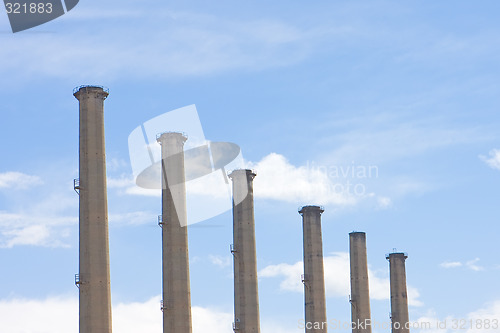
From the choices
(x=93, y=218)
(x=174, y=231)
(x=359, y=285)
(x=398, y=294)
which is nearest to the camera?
(x=93, y=218)

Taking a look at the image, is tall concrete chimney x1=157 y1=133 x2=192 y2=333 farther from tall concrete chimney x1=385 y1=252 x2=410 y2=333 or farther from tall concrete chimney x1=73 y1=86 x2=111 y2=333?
tall concrete chimney x1=385 y1=252 x2=410 y2=333

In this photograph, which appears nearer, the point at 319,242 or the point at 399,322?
the point at 319,242

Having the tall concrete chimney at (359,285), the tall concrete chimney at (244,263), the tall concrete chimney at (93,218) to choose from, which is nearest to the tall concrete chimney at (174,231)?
the tall concrete chimney at (93,218)

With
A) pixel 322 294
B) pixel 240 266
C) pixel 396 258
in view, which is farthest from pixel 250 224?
pixel 396 258

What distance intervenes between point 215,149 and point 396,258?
979 inches

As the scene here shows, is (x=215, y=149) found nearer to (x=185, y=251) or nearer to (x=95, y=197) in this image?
(x=185, y=251)

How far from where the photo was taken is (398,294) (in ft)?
289

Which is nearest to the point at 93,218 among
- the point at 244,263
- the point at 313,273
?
the point at 244,263

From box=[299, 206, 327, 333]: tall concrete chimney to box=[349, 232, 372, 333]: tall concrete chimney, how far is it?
5278mm

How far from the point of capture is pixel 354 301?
8394 cm

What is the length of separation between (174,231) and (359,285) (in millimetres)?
24210

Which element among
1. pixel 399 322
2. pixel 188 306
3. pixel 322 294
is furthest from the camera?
pixel 399 322

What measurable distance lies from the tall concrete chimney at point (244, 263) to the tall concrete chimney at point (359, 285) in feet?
40.3

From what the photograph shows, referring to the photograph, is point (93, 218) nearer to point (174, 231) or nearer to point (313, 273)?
point (174, 231)
